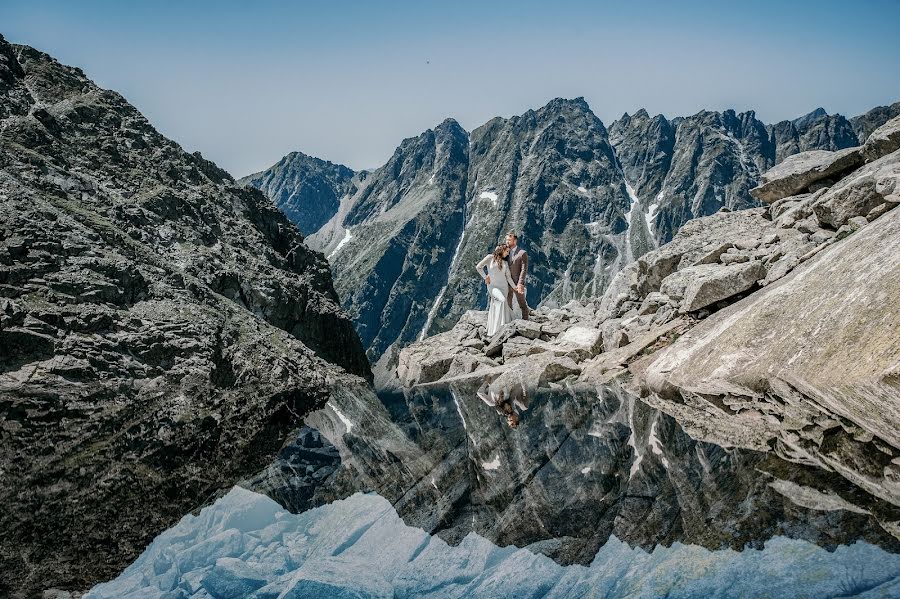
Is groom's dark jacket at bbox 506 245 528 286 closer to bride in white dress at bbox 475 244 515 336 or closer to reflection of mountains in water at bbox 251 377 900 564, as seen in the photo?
bride in white dress at bbox 475 244 515 336

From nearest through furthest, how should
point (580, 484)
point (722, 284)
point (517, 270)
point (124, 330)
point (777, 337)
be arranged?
point (580, 484) → point (777, 337) → point (722, 284) → point (517, 270) → point (124, 330)

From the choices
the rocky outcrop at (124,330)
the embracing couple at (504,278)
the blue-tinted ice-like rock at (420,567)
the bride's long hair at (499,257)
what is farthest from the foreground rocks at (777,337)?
the rocky outcrop at (124,330)

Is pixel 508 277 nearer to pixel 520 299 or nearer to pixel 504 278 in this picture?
pixel 504 278

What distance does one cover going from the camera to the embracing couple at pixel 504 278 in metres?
26.3

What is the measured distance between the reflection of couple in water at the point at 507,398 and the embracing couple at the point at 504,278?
21.1 ft

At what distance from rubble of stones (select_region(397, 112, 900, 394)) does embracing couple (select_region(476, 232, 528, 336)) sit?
1.40 meters

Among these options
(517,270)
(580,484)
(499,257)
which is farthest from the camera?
(517,270)

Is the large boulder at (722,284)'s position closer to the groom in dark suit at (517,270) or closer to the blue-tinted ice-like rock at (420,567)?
the groom in dark suit at (517,270)

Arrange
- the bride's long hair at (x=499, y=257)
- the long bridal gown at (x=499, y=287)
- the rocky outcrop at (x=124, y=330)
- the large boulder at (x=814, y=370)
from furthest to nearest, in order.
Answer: the long bridal gown at (x=499, y=287)
the bride's long hair at (x=499, y=257)
the rocky outcrop at (x=124, y=330)
the large boulder at (x=814, y=370)

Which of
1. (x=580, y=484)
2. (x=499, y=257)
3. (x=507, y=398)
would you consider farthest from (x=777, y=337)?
(x=499, y=257)

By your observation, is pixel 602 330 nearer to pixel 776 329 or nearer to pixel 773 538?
pixel 776 329

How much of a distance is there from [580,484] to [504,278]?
67.5 feet

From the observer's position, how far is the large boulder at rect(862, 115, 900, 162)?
19484 millimetres

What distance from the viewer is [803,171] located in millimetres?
23578
